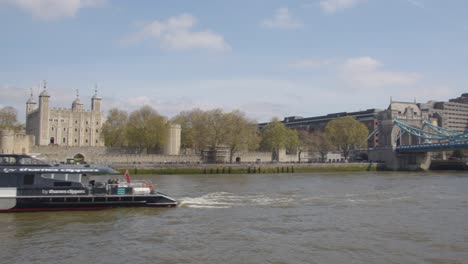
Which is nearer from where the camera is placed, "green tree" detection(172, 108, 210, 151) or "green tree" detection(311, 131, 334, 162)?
"green tree" detection(172, 108, 210, 151)

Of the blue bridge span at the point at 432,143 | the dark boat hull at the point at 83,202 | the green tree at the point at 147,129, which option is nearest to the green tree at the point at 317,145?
the blue bridge span at the point at 432,143

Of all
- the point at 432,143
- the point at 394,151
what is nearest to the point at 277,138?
the point at 394,151

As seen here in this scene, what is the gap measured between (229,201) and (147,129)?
5493 centimetres

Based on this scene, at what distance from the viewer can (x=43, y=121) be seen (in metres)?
92.5

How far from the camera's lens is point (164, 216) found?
22.8 m

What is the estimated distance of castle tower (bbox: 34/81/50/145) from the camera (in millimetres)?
91875

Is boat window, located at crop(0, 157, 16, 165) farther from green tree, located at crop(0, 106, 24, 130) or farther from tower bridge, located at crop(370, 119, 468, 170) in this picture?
tower bridge, located at crop(370, 119, 468, 170)

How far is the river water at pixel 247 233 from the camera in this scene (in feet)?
49.5

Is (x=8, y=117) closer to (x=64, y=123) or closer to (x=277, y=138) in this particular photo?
(x=64, y=123)

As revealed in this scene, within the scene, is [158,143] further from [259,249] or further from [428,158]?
[259,249]

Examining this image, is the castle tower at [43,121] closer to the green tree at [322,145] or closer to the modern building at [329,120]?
the green tree at [322,145]

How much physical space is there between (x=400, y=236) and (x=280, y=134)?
75.9 meters

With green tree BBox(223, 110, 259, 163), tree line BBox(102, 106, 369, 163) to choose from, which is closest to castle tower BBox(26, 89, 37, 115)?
tree line BBox(102, 106, 369, 163)

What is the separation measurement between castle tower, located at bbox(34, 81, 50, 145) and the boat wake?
231 ft
